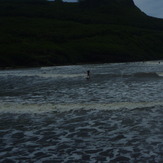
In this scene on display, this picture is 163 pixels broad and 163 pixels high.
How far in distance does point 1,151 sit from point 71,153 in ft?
9.92

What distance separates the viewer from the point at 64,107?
26391mm

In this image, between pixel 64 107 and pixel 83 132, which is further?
pixel 64 107

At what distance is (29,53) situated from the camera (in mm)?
136625

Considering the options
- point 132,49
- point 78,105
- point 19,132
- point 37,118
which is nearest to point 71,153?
point 19,132

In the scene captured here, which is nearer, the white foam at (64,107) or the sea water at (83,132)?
the sea water at (83,132)

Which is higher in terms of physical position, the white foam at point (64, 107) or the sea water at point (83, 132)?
the sea water at point (83, 132)

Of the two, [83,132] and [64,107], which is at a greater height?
[83,132]

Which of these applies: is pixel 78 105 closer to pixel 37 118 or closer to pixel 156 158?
pixel 37 118

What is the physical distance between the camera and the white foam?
82.8ft

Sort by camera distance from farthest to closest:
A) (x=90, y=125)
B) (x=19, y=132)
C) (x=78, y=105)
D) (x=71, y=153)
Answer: (x=78, y=105), (x=90, y=125), (x=19, y=132), (x=71, y=153)

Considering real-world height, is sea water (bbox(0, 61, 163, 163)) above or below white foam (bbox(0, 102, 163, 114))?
above

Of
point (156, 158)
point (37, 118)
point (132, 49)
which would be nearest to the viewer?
point (156, 158)

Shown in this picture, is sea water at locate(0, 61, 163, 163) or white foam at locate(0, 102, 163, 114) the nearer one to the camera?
sea water at locate(0, 61, 163, 163)

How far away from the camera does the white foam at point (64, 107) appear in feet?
82.8
